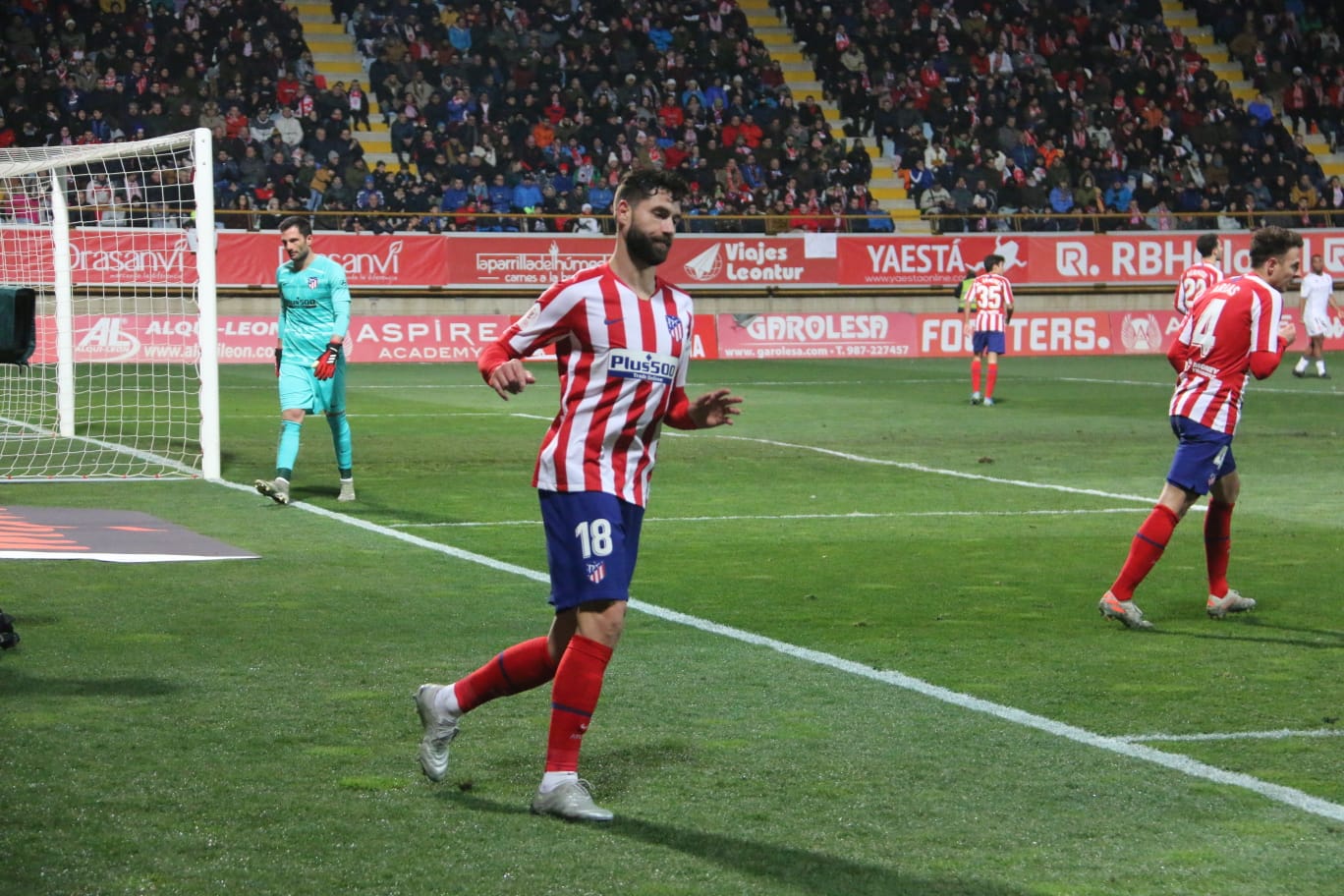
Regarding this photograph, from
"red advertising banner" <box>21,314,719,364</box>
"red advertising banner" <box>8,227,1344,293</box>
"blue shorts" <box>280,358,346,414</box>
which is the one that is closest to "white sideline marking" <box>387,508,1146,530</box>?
"blue shorts" <box>280,358,346,414</box>

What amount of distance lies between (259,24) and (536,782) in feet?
104

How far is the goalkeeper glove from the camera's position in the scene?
12469 mm

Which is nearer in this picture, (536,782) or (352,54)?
(536,782)

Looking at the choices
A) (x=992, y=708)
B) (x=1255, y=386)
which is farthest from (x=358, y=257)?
(x=992, y=708)

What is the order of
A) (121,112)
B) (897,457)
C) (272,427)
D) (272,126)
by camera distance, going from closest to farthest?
(897,457), (272,427), (121,112), (272,126)

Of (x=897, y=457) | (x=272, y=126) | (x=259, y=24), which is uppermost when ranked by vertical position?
(x=259, y=24)

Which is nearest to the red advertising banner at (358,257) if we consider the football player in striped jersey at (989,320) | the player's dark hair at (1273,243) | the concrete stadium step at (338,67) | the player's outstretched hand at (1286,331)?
the concrete stadium step at (338,67)

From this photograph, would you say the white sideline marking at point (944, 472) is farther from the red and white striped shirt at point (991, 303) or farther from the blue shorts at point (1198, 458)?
the red and white striped shirt at point (991, 303)

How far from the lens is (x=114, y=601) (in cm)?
857

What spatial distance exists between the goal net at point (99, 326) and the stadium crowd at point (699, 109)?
288 centimetres

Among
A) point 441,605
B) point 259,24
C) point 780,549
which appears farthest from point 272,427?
point 259,24

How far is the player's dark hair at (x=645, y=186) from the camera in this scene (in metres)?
5.11

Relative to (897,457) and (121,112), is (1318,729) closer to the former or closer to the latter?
(897,457)

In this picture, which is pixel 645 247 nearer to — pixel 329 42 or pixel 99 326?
pixel 99 326
